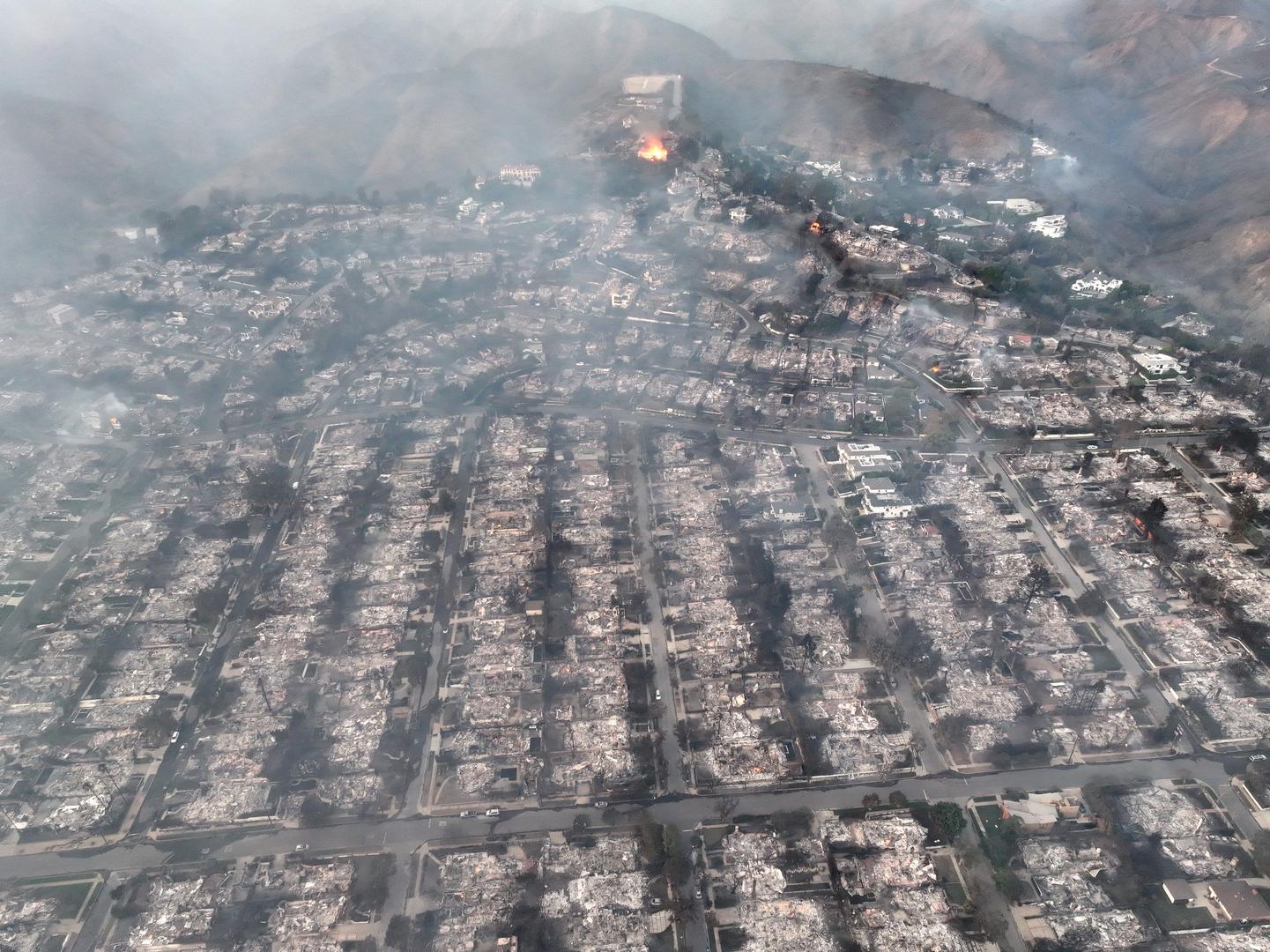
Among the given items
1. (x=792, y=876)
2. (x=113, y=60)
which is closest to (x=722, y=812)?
(x=792, y=876)

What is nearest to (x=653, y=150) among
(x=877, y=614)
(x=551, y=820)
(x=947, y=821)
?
(x=877, y=614)

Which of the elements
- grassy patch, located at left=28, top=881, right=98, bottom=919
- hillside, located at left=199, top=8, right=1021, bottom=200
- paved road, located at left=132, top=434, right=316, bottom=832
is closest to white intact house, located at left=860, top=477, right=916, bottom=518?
paved road, located at left=132, top=434, right=316, bottom=832

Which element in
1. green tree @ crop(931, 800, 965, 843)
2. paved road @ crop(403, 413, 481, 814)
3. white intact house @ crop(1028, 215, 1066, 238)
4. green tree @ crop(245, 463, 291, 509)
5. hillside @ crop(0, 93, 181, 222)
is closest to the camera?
green tree @ crop(931, 800, 965, 843)

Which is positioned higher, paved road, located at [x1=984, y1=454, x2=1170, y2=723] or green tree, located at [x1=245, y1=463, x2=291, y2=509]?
green tree, located at [x1=245, y1=463, x2=291, y2=509]

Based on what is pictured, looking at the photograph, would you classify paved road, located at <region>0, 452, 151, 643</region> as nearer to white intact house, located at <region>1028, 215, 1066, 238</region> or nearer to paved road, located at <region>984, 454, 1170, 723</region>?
paved road, located at <region>984, 454, 1170, 723</region>

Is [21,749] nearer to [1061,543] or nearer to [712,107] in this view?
[1061,543]

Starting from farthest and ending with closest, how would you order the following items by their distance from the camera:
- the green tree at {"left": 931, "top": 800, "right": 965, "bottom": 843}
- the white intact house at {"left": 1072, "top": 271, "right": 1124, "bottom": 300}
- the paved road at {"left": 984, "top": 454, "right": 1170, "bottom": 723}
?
the white intact house at {"left": 1072, "top": 271, "right": 1124, "bottom": 300} < the paved road at {"left": 984, "top": 454, "right": 1170, "bottom": 723} < the green tree at {"left": 931, "top": 800, "right": 965, "bottom": 843}

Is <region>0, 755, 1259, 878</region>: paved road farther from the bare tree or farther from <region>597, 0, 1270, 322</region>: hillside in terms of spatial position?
<region>597, 0, 1270, 322</region>: hillside

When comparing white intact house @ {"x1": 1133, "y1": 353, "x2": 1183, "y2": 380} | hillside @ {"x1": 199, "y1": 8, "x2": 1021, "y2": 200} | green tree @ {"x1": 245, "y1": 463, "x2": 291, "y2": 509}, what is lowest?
green tree @ {"x1": 245, "y1": 463, "x2": 291, "y2": 509}

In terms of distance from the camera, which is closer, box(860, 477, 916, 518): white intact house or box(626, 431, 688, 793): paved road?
box(626, 431, 688, 793): paved road

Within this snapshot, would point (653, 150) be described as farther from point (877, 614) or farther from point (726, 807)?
point (726, 807)
